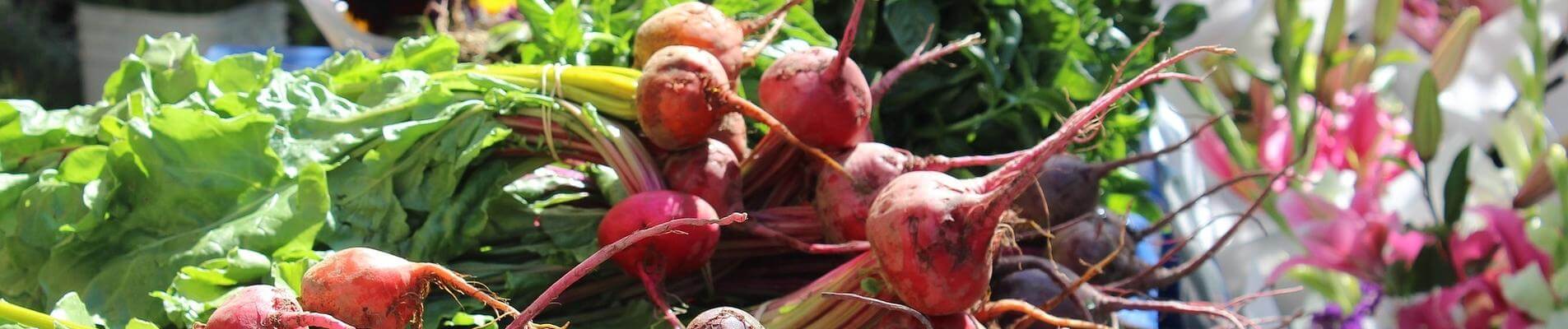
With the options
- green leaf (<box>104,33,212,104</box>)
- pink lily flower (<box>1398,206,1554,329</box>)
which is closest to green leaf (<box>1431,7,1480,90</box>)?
pink lily flower (<box>1398,206,1554,329</box>)

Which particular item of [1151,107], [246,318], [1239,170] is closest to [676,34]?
[246,318]

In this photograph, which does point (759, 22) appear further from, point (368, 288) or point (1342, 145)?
point (1342, 145)

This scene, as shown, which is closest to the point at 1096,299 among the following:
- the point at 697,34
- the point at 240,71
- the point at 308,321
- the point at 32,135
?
the point at 697,34

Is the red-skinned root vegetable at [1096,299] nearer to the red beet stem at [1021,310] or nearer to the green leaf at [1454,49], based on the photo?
the red beet stem at [1021,310]

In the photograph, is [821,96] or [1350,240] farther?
[1350,240]

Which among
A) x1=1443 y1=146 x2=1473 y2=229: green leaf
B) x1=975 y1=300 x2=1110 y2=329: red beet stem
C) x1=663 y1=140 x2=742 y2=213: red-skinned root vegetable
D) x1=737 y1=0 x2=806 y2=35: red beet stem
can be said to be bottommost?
x1=1443 y1=146 x2=1473 y2=229: green leaf

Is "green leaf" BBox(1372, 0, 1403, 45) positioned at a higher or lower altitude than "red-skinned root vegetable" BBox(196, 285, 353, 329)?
lower

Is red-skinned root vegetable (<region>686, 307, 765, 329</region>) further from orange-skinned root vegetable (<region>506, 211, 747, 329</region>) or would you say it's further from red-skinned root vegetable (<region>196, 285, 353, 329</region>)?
red-skinned root vegetable (<region>196, 285, 353, 329</region>)
